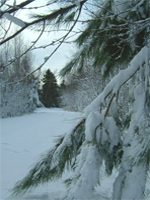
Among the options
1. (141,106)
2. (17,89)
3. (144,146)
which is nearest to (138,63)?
(141,106)

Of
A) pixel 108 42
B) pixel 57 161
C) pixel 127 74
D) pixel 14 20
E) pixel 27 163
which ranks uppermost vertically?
pixel 108 42

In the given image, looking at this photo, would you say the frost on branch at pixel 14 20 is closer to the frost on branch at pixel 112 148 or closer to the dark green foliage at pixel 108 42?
the frost on branch at pixel 112 148

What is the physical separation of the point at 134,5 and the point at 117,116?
41.1 inches

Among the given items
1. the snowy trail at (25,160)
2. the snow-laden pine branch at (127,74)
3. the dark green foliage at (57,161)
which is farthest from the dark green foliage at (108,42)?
Answer: the dark green foliage at (57,161)

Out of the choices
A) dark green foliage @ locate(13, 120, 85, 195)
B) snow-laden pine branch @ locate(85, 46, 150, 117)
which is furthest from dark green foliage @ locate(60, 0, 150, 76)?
dark green foliage @ locate(13, 120, 85, 195)

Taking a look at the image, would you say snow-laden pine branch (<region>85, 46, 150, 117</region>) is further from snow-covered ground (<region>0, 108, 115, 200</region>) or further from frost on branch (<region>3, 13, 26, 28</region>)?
frost on branch (<region>3, 13, 26, 28</region>)

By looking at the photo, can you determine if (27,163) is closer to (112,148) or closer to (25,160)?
(25,160)

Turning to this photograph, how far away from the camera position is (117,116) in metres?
1.13

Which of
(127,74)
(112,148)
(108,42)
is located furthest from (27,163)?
(127,74)

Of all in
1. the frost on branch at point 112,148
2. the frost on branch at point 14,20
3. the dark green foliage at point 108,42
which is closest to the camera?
the frost on branch at point 112,148

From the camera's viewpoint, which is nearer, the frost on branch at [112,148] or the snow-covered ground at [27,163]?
the frost on branch at [112,148]

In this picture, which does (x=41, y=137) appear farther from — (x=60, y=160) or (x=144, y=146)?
(x=144, y=146)

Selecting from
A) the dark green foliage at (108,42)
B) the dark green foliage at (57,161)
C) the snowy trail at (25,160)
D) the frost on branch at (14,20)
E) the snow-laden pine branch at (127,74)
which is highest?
the dark green foliage at (108,42)

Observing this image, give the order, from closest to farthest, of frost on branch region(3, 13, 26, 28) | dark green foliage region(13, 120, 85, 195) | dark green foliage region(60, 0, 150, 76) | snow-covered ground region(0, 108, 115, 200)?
frost on branch region(3, 13, 26, 28)
dark green foliage region(13, 120, 85, 195)
dark green foliage region(60, 0, 150, 76)
snow-covered ground region(0, 108, 115, 200)
